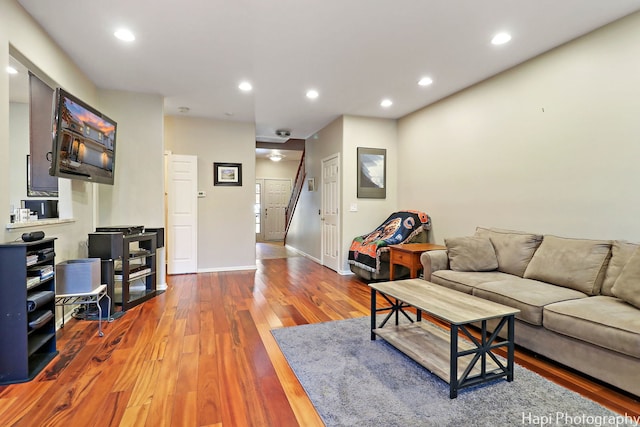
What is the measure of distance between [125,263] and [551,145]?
451cm

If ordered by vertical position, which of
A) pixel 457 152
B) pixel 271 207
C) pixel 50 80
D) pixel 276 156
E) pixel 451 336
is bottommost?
pixel 451 336

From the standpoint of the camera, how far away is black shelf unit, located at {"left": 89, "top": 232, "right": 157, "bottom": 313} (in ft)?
10.8

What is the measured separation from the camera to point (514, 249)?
10.4 feet

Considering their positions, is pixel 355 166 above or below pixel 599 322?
above

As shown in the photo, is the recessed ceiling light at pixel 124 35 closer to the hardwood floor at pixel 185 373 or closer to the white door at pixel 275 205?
the hardwood floor at pixel 185 373

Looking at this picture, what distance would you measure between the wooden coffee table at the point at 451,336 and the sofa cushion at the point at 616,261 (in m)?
0.95

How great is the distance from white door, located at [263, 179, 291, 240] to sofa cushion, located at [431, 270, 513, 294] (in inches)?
313

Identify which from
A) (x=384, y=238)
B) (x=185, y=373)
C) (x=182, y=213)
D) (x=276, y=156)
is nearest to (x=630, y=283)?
(x=384, y=238)

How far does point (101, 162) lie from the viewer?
3414mm

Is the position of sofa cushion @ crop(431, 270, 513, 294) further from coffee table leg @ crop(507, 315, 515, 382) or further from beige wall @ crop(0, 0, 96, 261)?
beige wall @ crop(0, 0, 96, 261)

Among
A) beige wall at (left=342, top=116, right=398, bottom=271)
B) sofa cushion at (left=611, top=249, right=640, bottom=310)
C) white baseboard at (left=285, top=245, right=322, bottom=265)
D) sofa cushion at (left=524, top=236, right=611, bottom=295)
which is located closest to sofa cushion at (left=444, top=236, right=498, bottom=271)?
sofa cushion at (left=524, top=236, right=611, bottom=295)

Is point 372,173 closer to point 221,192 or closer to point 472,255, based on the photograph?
point 472,255

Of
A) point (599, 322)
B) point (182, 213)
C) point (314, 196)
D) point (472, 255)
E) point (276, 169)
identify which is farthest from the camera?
point (276, 169)

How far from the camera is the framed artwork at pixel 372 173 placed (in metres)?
5.30
